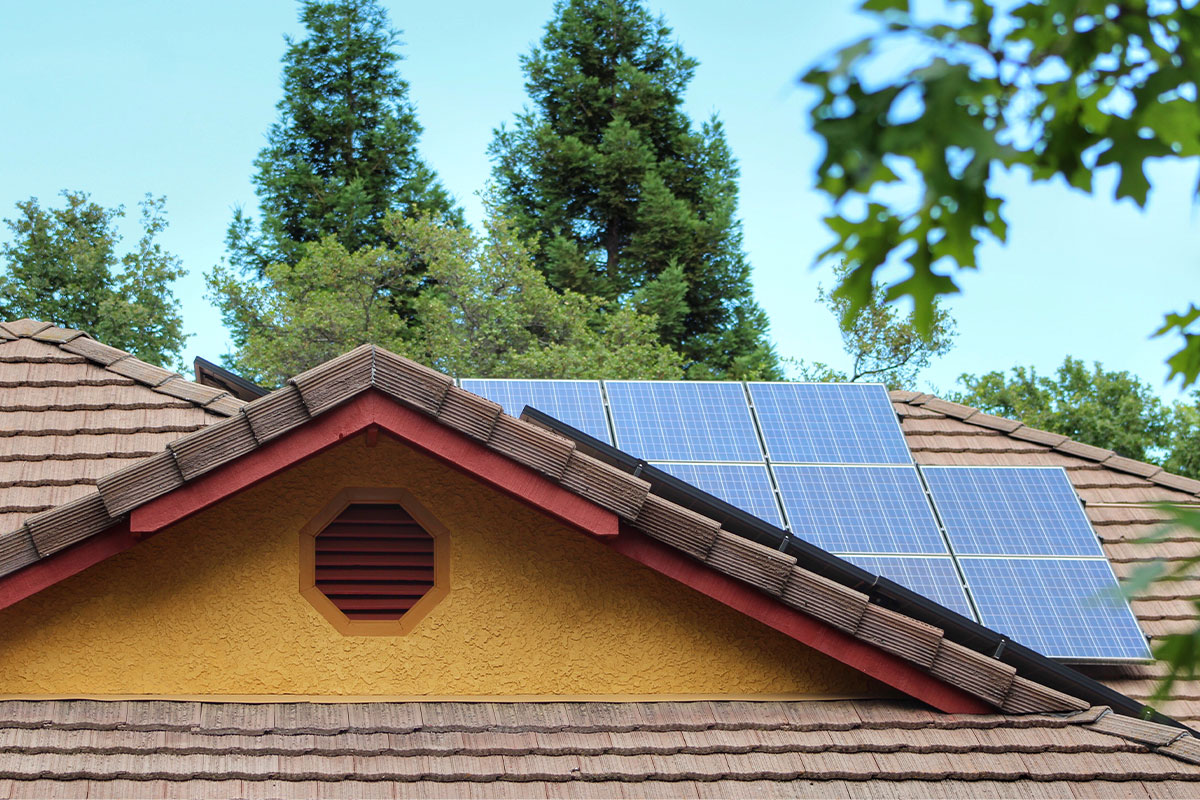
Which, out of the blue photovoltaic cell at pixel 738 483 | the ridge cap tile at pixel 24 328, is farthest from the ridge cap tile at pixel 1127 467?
the ridge cap tile at pixel 24 328

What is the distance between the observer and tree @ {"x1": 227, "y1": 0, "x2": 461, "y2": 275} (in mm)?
34719

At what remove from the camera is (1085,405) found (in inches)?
1479

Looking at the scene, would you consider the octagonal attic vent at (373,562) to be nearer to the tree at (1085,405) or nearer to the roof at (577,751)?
the roof at (577,751)

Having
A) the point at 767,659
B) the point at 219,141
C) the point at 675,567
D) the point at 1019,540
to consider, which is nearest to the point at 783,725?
the point at 767,659

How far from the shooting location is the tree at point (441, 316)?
29.0 m

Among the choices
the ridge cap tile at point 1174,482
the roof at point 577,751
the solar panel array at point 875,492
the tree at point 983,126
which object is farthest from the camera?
the ridge cap tile at point 1174,482

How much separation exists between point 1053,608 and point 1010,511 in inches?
42.2

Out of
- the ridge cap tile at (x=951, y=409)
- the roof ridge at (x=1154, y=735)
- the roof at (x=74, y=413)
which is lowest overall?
the roof at (x=74, y=413)

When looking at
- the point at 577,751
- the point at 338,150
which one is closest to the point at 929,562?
the point at 577,751

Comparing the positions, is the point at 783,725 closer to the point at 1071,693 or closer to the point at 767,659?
the point at 767,659

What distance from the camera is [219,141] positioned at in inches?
1663

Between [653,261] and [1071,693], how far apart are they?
29212mm

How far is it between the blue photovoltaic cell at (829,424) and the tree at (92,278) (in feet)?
76.2

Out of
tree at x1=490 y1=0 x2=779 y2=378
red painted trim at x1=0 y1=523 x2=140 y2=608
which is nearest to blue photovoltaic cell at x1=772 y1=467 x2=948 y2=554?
red painted trim at x1=0 y1=523 x2=140 y2=608
